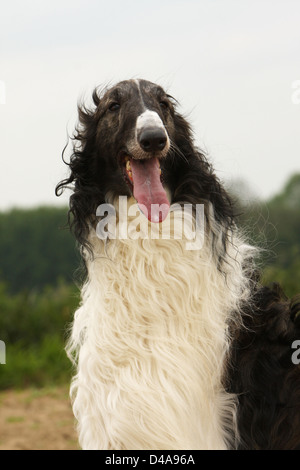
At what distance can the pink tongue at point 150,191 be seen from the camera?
3.88 metres

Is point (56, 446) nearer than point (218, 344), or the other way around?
point (218, 344)

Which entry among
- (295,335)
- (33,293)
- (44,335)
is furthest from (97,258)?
(33,293)

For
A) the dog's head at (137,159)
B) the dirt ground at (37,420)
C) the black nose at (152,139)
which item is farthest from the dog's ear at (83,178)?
the dirt ground at (37,420)

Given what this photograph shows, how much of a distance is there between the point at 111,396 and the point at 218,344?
0.62 meters

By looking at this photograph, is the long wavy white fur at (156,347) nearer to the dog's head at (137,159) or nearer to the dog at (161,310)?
the dog at (161,310)

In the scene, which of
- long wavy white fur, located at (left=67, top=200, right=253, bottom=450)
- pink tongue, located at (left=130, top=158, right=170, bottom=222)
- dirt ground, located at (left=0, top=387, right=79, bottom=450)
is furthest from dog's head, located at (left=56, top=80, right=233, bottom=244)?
dirt ground, located at (left=0, top=387, right=79, bottom=450)

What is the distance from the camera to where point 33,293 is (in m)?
12.6

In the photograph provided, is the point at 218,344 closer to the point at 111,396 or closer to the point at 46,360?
the point at 111,396

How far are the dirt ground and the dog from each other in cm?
341

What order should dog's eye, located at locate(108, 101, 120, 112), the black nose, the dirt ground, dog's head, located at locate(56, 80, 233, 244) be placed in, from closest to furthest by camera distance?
the black nose, dog's head, located at locate(56, 80, 233, 244), dog's eye, located at locate(108, 101, 120, 112), the dirt ground

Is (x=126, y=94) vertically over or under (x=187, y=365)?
over

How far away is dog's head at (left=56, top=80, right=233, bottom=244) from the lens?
12.7ft

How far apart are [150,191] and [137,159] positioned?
19 centimetres

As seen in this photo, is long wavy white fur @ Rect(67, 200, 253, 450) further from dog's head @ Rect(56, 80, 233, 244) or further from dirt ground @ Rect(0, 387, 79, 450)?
dirt ground @ Rect(0, 387, 79, 450)
